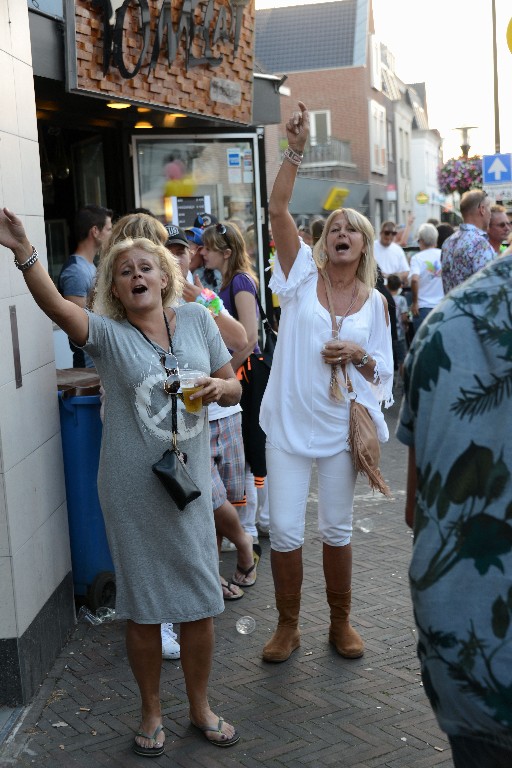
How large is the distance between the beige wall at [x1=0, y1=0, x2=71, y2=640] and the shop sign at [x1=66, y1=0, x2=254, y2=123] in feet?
10.2

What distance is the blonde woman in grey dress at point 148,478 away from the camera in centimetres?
362

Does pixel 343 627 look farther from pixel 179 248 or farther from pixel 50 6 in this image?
pixel 50 6

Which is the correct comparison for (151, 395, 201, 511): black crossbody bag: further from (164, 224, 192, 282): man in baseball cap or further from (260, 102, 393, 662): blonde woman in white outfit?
(164, 224, 192, 282): man in baseball cap

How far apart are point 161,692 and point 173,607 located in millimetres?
779

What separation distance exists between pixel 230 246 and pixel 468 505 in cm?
409

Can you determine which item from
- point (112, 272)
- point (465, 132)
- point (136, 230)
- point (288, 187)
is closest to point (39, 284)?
point (112, 272)

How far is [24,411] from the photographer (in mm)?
→ 4336

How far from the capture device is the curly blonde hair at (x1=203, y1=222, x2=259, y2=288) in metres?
5.76

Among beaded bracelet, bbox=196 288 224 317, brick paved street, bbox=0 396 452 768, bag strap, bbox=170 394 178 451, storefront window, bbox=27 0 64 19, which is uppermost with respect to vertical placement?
storefront window, bbox=27 0 64 19

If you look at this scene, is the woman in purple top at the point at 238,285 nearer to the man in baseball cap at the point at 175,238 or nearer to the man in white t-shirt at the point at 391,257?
the man in baseball cap at the point at 175,238

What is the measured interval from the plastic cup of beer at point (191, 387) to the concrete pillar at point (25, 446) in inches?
33.8

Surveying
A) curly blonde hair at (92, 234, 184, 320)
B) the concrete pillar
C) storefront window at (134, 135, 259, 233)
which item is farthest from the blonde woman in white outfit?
storefront window at (134, 135, 259, 233)

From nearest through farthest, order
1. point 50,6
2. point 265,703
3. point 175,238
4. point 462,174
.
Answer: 1. point 265,703
2. point 175,238
3. point 50,6
4. point 462,174

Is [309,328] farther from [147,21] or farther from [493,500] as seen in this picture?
[147,21]
